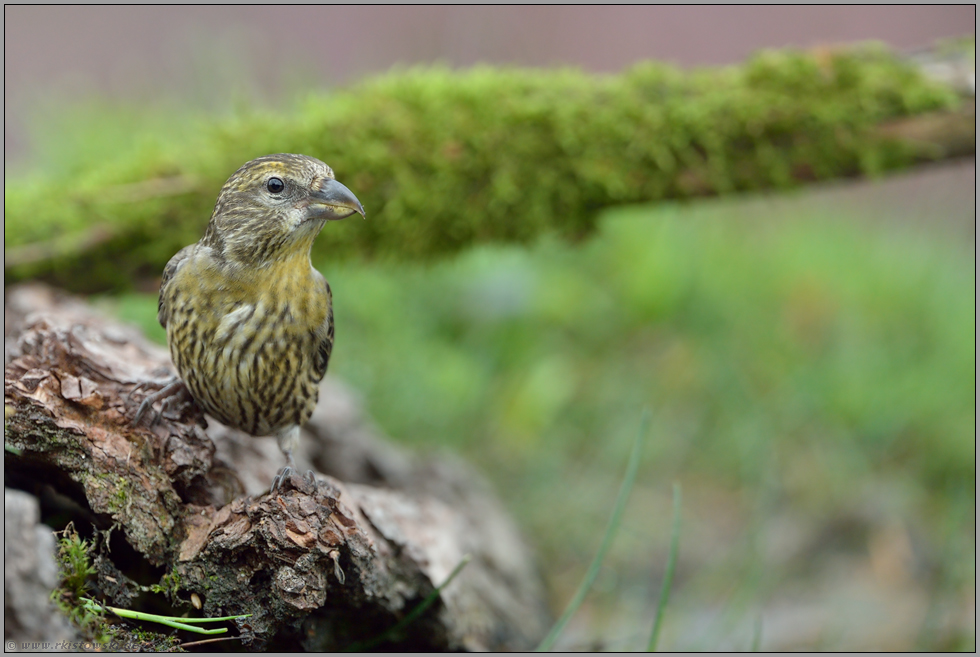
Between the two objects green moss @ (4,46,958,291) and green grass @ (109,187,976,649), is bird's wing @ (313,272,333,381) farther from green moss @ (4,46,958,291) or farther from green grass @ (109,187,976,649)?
green grass @ (109,187,976,649)

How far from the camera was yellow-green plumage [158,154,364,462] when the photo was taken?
2484mm

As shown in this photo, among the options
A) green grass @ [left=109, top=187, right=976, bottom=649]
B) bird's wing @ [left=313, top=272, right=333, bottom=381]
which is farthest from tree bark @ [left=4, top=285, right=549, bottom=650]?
green grass @ [left=109, top=187, right=976, bottom=649]

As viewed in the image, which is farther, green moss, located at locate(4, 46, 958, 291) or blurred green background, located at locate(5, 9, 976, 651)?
blurred green background, located at locate(5, 9, 976, 651)

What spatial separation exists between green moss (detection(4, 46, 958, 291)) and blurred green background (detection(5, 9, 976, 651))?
14cm

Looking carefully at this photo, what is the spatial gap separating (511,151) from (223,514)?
2.30m

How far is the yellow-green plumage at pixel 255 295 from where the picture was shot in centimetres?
248

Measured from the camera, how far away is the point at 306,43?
8414 mm

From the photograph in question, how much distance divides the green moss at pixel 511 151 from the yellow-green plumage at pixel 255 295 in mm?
1237

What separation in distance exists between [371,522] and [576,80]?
8.10ft

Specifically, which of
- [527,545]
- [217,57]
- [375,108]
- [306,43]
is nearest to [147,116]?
[217,57]

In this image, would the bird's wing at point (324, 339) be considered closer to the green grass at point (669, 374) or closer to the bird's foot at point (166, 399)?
the bird's foot at point (166, 399)

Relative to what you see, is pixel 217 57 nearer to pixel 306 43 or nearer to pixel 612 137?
pixel 306 43

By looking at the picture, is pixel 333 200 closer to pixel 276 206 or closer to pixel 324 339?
pixel 276 206

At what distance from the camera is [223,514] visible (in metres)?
2.19
